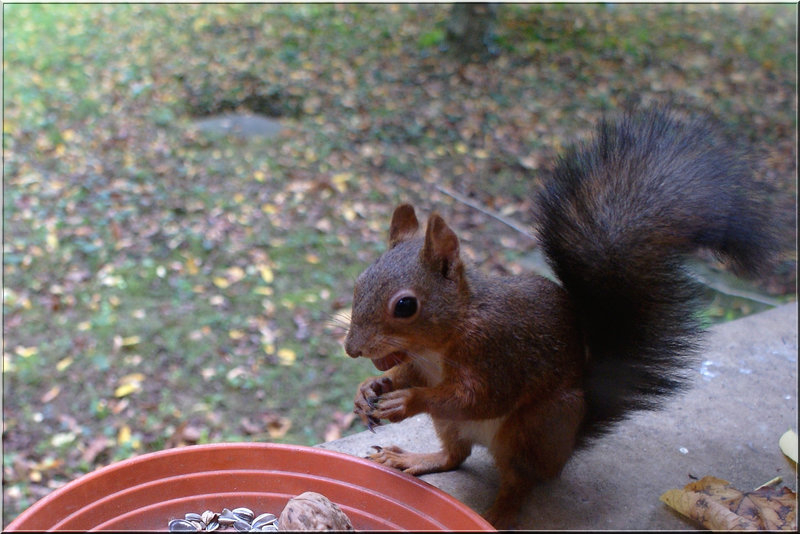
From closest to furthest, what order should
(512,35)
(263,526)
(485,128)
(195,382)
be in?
(263,526) → (195,382) → (485,128) → (512,35)

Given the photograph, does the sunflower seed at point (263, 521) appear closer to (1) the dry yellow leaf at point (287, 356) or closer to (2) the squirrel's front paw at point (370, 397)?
(2) the squirrel's front paw at point (370, 397)

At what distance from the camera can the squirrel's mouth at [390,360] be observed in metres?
1.39

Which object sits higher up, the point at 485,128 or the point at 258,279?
the point at 485,128

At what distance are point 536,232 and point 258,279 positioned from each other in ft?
7.79

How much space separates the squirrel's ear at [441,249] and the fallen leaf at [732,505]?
671mm

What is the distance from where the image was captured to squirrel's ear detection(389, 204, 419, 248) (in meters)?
1.47

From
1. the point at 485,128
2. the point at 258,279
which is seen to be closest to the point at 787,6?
the point at 485,128

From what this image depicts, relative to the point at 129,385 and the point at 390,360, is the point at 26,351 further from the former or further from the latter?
the point at 390,360

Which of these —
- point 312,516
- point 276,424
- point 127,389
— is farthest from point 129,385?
point 312,516

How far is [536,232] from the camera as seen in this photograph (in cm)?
144

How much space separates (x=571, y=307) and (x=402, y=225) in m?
0.37

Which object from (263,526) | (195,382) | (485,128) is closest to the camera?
(263,526)

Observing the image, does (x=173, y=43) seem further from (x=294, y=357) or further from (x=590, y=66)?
(x=294, y=357)

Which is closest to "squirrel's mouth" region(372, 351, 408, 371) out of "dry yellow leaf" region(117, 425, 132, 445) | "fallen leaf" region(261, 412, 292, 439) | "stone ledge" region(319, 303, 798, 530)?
"stone ledge" region(319, 303, 798, 530)
